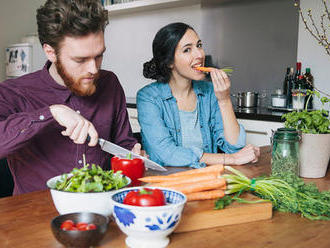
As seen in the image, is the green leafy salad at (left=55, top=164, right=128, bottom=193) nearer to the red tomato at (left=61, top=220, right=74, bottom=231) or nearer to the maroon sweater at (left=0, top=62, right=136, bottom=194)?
the red tomato at (left=61, top=220, right=74, bottom=231)

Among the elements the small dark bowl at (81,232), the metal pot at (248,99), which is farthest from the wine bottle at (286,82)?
the small dark bowl at (81,232)

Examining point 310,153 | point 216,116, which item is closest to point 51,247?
point 310,153

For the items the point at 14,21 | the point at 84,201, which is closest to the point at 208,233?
the point at 84,201

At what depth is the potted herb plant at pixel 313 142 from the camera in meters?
1.54

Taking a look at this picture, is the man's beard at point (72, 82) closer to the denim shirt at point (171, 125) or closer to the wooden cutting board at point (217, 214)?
the denim shirt at point (171, 125)

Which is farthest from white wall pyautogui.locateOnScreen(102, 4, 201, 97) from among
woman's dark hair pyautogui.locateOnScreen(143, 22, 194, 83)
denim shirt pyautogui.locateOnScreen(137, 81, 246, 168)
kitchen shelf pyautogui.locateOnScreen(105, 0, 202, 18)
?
denim shirt pyautogui.locateOnScreen(137, 81, 246, 168)

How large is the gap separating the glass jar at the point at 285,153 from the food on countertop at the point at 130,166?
493 millimetres

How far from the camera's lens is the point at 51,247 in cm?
90

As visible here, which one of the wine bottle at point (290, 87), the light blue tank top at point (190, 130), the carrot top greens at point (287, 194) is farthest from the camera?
the wine bottle at point (290, 87)

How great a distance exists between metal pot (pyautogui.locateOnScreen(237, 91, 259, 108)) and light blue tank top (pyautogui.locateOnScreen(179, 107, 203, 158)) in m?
1.32

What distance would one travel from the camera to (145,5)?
4.28 m

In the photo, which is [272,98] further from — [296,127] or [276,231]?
[276,231]

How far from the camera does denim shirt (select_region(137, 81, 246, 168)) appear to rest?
6.41 ft

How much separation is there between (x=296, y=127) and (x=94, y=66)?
2.72ft
